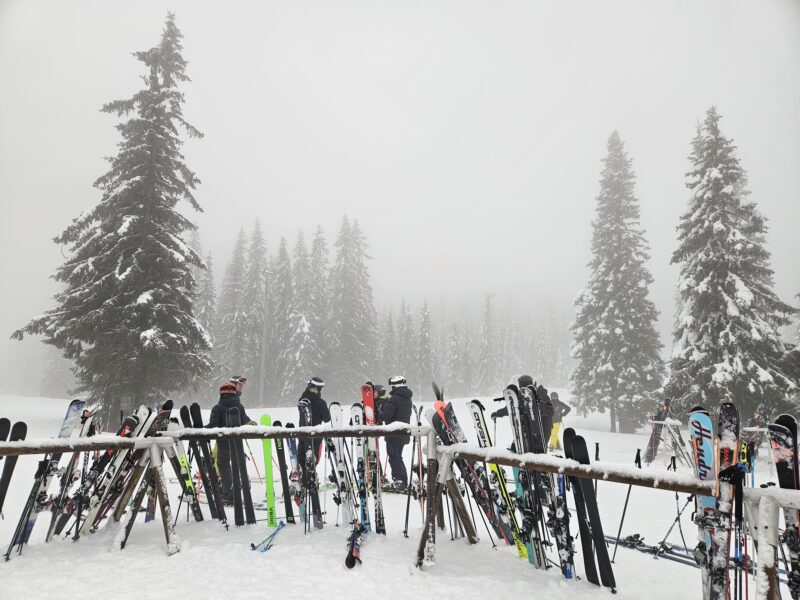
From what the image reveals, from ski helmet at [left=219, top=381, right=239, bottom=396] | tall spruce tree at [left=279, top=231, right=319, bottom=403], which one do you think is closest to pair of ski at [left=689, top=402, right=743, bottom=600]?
ski helmet at [left=219, top=381, right=239, bottom=396]

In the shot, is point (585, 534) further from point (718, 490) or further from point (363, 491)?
point (363, 491)

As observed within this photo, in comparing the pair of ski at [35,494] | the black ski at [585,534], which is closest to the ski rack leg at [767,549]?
the black ski at [585,534]

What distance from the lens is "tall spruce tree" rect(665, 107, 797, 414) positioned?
14.8m

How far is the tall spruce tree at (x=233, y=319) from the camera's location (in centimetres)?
3725

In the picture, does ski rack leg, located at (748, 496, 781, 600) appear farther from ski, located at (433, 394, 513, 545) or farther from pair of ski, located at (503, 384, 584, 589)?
ski, located at (433, 394, 513, 545)

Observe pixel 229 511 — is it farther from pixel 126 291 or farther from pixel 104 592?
pixel 126 291

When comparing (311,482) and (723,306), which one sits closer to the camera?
(311,482)

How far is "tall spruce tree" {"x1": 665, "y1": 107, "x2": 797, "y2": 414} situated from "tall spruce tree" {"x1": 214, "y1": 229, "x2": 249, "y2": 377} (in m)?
32.3

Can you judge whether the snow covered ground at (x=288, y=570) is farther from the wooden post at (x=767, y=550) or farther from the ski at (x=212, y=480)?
the wooden post at (x=767, y=550)

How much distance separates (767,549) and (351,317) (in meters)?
37.4

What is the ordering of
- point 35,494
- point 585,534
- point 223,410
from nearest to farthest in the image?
1. point 585,534
2. point 35,494
3. point 223,410

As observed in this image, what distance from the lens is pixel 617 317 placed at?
2334 cm

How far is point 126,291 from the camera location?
14945mm

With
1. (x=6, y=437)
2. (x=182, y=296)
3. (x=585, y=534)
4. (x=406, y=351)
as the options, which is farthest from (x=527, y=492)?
(x=406, y=351)
